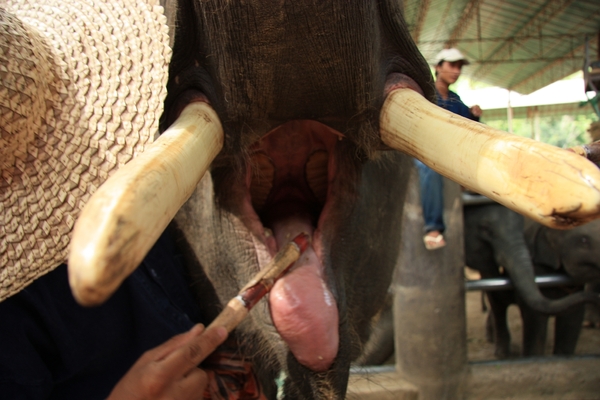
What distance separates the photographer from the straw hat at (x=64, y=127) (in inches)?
31.9

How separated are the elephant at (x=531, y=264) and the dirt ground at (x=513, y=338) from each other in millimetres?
296

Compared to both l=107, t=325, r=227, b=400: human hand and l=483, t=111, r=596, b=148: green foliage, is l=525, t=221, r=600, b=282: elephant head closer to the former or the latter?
l=107, t=325, r=227, b=400: human hand

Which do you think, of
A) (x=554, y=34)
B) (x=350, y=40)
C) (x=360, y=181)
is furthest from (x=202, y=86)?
(x=554, y=34)

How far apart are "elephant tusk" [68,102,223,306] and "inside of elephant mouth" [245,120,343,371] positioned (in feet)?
1.35

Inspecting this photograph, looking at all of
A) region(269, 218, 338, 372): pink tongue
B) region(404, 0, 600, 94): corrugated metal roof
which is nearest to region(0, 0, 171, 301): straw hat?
region(269, 218, 338, 372): pink tongue

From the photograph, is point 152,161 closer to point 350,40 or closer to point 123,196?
point 123,196

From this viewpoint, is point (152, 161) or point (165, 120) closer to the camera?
point (152, 161)

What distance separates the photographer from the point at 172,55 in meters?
0.88

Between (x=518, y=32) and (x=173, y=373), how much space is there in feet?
44.7

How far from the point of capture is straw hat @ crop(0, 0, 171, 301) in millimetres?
812

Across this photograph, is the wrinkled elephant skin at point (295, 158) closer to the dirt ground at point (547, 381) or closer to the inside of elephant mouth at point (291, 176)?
the inside of elephant mouth at point (291, 176)

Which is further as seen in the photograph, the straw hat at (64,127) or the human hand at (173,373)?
the human hand at (173,373)

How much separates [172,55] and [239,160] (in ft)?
0.71

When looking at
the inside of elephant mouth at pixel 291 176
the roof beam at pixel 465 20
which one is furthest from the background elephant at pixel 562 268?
the roof beam at pixel 465 20
